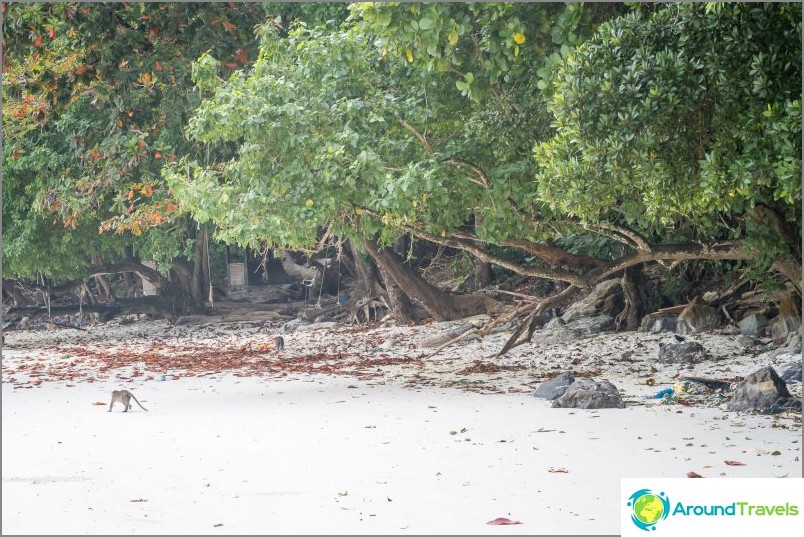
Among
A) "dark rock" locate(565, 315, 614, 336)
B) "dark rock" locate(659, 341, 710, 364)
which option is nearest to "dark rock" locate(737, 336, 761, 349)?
"dark rock" locate(659, 341, 710, 364)

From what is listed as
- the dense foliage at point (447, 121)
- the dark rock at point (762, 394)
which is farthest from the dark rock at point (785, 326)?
the dark rock at point (762, 394)

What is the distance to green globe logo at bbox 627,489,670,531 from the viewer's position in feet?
16.3

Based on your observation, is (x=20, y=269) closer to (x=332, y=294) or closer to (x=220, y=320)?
(x=220, y=320)

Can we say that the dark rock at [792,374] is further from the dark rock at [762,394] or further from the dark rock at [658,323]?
the dark rock at [658,323]

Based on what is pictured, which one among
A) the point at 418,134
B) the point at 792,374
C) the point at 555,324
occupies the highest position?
the point at 418,134

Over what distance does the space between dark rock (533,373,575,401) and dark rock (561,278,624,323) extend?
6.33 meters

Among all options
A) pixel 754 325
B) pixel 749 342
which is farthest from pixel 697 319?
pixel 749 342

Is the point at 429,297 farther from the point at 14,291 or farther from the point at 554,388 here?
the point at 14,291

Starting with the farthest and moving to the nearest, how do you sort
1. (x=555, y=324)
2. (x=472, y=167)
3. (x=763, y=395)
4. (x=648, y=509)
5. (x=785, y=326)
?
1. (x=555, y=324)
2. (x=785, y=326)
3. (x=472, y=167)
4. (x=763, y=395)
5. (x=648, y=509)

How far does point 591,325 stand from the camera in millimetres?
15781

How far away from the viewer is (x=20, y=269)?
19328mm

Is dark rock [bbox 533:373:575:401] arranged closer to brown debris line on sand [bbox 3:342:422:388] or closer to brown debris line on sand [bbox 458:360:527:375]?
brown debris line on sand [bbox 458:360:527:375]

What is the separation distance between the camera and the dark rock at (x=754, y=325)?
13.6 metres

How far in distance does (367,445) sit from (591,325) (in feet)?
27.9
